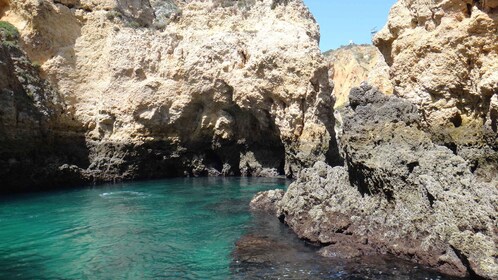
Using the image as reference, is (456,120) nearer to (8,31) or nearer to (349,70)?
(8,31)

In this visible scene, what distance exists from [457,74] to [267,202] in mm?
9078

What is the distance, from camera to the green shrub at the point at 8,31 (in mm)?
27378

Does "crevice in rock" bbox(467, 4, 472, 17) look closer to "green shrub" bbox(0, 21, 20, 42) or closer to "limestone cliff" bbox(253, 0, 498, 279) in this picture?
"limestone cliff" bbox(253, 0, 498, 279)

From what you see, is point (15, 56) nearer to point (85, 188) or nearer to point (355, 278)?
point (85, 188)

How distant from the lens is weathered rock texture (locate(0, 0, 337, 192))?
2980 cm

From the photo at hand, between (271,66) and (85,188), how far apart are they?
1424 centimetres

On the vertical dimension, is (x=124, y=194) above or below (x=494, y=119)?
below

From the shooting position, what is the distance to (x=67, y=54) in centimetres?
3088

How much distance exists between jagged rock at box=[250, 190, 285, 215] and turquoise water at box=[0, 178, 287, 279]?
2.03 ft

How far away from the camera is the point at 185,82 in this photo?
1257 inches

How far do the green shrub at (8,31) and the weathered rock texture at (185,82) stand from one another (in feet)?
2.06

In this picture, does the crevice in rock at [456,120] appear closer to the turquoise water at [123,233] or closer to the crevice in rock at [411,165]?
the crevice in rock at [411,165]

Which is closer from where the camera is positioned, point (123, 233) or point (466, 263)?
point (466, 263)

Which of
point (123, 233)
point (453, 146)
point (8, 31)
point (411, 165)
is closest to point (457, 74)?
point (453, 146)
